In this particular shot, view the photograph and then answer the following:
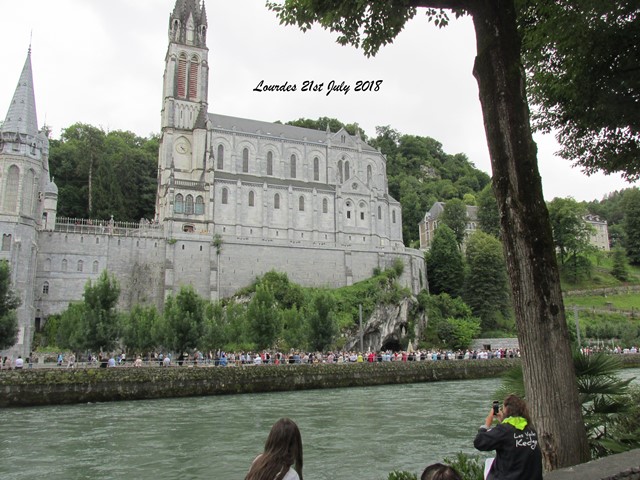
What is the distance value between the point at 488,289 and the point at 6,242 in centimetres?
4402

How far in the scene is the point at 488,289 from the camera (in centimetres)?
5991

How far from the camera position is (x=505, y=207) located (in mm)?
6402

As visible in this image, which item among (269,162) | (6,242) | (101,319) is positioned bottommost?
(101,319)

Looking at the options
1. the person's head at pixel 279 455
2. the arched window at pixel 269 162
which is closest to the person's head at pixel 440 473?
the person's head at pixel 279 455

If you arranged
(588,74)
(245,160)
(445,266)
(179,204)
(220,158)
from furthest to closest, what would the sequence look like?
(445,266)
(245,160)
(220,158)
(179,204)
(588,74)

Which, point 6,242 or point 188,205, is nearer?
point 6,242

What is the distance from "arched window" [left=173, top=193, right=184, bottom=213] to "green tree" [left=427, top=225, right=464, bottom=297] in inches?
1087

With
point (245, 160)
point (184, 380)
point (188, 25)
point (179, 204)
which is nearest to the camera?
point (184, 380)

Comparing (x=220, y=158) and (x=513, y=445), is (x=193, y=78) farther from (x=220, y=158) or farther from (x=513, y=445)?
(x=513, y=445)

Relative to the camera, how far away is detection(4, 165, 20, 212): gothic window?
4134 cm

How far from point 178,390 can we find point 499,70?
940 inches

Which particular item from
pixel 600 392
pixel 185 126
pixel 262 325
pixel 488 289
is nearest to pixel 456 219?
pixel 488 289

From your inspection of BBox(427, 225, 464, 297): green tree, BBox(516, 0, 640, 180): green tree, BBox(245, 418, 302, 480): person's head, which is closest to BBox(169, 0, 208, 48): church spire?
BBox(427, 225, 464, 297): green tree

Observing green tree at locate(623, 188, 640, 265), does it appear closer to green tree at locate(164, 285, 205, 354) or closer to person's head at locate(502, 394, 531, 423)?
green tree at locate(164, 285, 205, 354)
